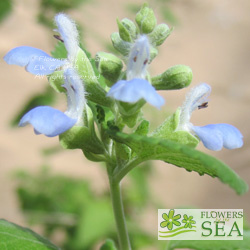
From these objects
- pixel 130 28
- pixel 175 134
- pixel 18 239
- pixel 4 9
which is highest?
pixel 4 9

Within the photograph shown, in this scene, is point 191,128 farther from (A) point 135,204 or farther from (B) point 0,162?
(B) point 0,162

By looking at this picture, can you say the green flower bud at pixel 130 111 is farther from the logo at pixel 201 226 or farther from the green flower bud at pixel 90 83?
the logo at pixel 201 226

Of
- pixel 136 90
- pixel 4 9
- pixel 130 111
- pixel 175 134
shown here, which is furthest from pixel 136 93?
pixel 4 9

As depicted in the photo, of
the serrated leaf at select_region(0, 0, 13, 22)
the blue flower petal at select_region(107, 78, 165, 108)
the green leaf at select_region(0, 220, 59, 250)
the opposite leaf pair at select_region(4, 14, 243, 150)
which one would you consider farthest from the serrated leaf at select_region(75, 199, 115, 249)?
the blue flower petal at select_region(107, 78, 165, 108)

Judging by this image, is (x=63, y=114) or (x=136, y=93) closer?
(x=136, y=93)

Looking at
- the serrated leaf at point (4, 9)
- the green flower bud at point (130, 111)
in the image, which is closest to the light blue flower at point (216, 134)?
the green flower bud at point (130, 111)

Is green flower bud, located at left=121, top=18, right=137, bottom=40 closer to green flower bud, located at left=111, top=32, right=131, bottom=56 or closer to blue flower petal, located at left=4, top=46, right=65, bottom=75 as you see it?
green flower bud, located at left=111, top=32, right=131, bottom=56

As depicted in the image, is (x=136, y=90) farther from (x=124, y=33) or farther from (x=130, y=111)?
(x=124, y=33)
